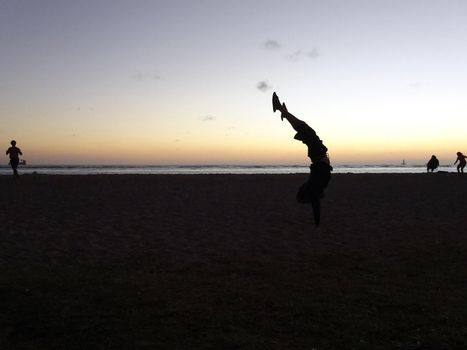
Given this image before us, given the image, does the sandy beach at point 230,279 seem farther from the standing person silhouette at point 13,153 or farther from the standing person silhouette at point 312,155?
the standing person silhouette at point 13,153

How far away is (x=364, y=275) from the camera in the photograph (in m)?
7.09

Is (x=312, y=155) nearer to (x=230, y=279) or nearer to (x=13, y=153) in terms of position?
(x=230, y=279)

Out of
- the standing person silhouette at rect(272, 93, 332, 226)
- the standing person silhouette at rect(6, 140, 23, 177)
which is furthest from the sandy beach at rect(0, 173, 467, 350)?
the standing person silhouette at rect(6, 140, 23, 177)

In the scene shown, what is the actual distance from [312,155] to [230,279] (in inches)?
123

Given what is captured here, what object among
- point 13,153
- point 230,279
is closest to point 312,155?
point 230,279

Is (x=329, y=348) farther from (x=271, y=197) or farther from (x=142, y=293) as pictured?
(x=271, y=197)

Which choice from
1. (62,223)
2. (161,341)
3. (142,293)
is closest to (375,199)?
(62,223)

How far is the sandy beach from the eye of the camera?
4.71 meters

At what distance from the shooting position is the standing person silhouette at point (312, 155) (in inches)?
325

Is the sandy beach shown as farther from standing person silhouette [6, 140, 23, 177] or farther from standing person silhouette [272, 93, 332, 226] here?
standing person silhouette [6, 140, 23, 177]

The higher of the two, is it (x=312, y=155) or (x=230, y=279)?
(x=312, y=155)

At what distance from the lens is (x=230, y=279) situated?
6.86m

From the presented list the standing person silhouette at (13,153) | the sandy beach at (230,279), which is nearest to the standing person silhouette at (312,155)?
the sandy beach at (230,279)

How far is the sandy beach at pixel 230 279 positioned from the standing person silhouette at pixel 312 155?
3.63 feet
